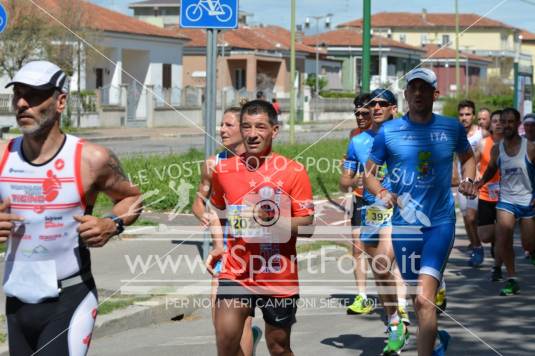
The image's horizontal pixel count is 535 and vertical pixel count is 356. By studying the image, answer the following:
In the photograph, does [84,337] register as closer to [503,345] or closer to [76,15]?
[503,345]

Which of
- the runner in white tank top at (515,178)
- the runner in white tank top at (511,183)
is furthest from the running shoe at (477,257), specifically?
the runner in white tank top at (515,178)

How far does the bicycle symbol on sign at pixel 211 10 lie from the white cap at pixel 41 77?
19.6 ft

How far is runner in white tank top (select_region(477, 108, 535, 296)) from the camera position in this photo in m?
10.6

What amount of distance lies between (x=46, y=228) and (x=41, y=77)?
0.68 m

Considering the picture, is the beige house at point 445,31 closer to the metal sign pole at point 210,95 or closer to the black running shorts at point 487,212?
the black running shorts at point 487,212

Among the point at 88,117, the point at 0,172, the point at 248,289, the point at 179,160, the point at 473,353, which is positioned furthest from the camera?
the point at 88,117

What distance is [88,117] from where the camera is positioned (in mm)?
43531

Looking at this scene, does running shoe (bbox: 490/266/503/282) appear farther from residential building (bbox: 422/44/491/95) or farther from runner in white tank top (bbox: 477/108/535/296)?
residential building (bbox: 422/44/491/95)

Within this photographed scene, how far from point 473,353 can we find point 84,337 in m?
4.01

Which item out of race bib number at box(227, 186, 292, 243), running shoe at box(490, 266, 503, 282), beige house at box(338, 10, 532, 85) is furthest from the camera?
beige house at box(338, 10, 532, 85)

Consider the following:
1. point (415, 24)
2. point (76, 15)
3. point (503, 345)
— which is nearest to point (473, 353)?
point (503, 345)

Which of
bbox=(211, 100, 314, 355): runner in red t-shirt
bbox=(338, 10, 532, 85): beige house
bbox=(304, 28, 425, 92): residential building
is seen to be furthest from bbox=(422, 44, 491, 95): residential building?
bbox=(211, 100, 314, 355): runner in red t-shirt

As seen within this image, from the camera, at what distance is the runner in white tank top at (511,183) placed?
34.8 feet

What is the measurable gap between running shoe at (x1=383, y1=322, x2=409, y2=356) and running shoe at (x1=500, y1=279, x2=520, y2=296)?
2710mm
